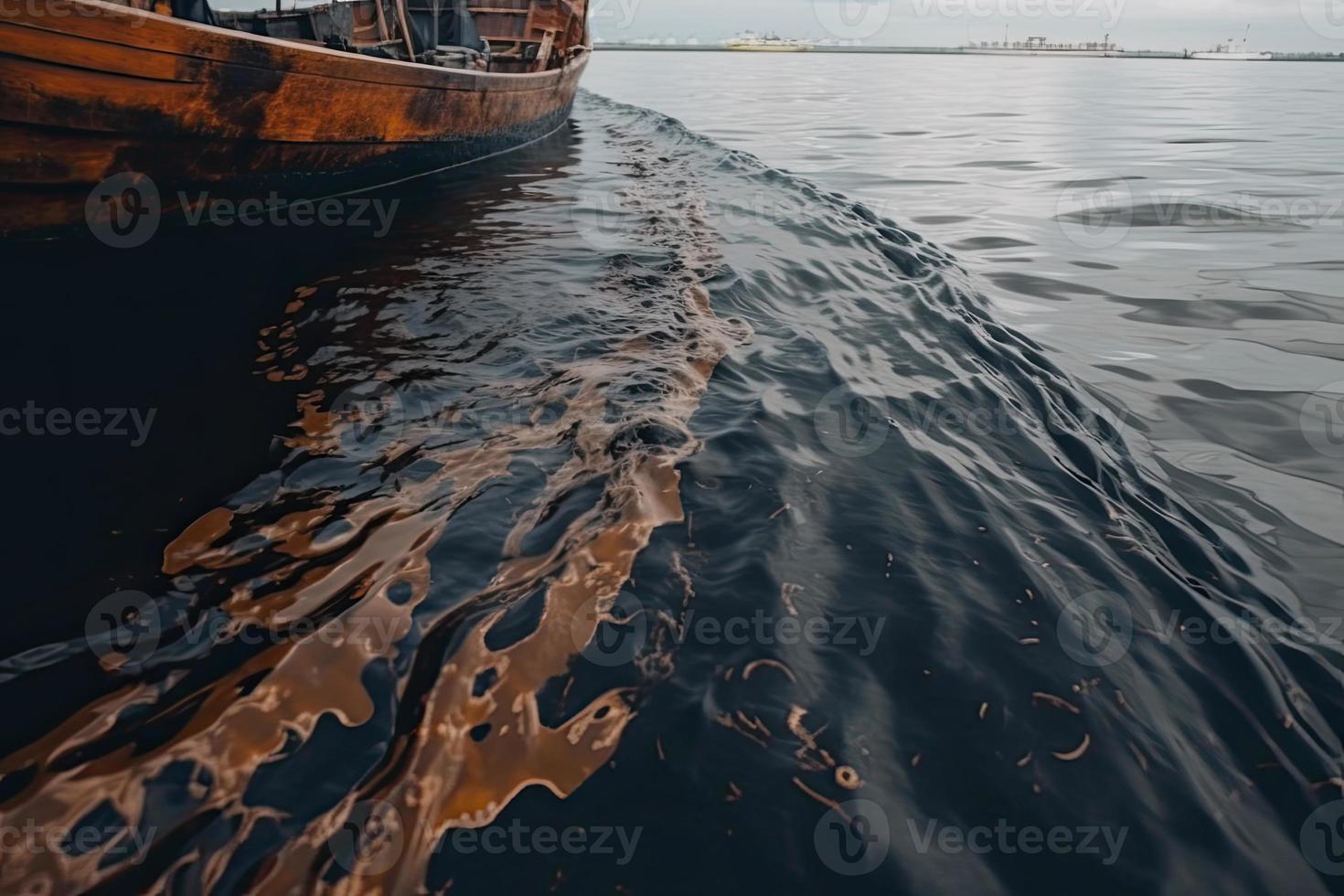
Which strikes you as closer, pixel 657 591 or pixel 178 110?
pixel 657 591

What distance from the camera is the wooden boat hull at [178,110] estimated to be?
14.7 feet

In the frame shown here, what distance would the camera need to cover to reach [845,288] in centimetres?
594

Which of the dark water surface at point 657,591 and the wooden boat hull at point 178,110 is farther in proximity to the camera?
the wooden boat hull at point 178,110

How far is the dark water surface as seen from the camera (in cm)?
154

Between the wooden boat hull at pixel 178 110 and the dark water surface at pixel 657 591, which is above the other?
the wooden boat hull at pixel 178 110

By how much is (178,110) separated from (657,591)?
5.89m

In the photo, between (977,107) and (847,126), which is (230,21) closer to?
(847,126)

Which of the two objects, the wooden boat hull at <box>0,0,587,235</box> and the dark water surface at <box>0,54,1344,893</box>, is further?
the wooden boat hull at <box>0,0,587,235</box>

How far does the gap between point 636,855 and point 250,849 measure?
2.73 feet

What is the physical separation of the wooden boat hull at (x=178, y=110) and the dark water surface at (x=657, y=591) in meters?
0.83

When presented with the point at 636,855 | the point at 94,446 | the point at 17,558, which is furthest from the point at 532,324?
the point at 636,855

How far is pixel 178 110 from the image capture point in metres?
5.32

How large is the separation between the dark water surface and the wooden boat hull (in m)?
0.83

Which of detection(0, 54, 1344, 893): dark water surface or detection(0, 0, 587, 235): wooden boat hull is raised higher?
detection(0, 0, 587, 235): wooden boat hull
